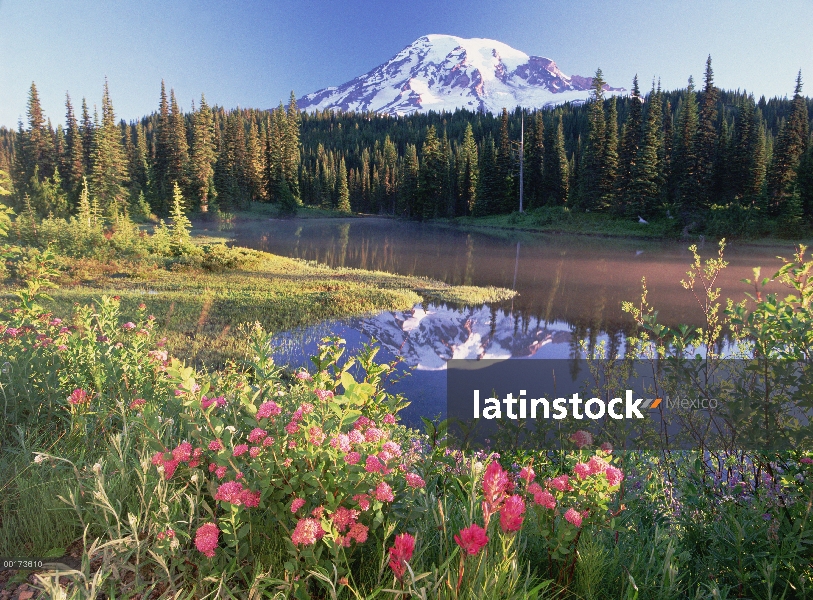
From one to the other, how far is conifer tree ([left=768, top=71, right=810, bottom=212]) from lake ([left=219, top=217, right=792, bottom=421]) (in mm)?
4426

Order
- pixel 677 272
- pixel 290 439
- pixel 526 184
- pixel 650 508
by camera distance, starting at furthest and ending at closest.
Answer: pixel 526 184
pixel 677 272
pixel 650 508
pixel 290 439

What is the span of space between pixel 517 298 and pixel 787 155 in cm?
2281

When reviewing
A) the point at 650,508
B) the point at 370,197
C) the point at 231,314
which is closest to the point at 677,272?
the point at 231,314

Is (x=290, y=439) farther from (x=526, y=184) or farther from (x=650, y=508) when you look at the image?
(x=526, y=184)

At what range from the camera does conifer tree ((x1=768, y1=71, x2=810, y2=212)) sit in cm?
2464

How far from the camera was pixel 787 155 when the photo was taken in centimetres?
2656

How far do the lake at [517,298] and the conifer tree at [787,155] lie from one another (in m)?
4.43

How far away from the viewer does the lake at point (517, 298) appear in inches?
368

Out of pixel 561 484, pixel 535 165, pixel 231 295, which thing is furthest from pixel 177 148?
pixel 535 165

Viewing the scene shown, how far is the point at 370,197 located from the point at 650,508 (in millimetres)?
72877

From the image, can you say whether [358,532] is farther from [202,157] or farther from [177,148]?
[202,157]

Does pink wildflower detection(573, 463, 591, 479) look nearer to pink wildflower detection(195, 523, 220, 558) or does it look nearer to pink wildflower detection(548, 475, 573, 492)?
pink wildflower detection(548, 475, 573, 492)

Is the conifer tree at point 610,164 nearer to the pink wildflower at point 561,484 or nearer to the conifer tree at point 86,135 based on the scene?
the conifer tree at point 86,135

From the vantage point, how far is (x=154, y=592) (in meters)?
1.83
